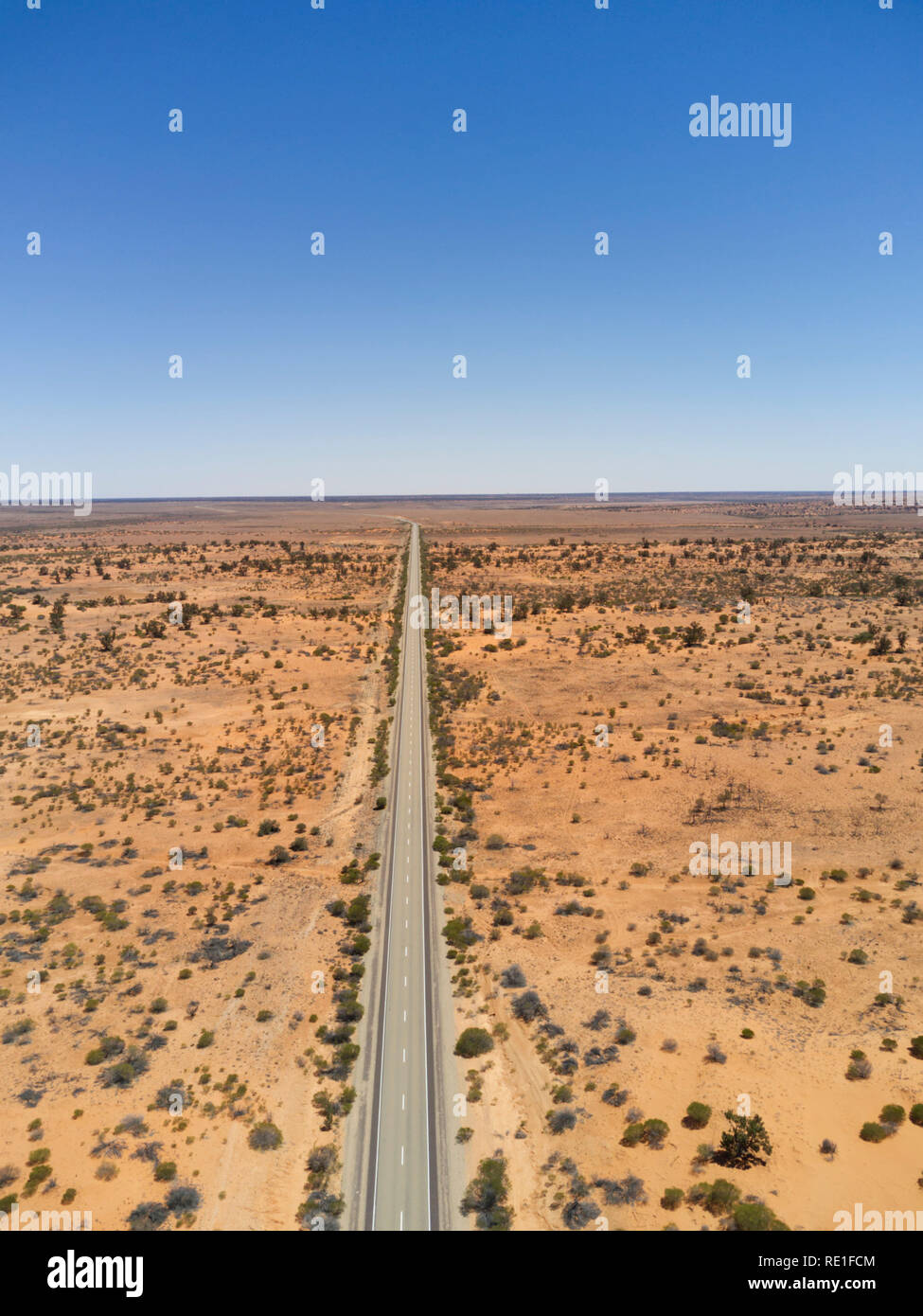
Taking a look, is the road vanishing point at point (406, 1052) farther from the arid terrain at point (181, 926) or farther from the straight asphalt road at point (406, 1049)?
the arid terrain at point (181, 926)

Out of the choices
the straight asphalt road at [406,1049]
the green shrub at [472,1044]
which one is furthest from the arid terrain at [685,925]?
the straight asphalt road at [406,1049]

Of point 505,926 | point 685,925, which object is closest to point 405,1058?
point 505,926

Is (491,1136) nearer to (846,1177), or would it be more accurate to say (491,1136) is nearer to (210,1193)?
(210,1193)

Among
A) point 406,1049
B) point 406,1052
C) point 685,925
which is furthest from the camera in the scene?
point 685,925

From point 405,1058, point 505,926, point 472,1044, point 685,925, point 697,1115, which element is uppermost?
point 685,925

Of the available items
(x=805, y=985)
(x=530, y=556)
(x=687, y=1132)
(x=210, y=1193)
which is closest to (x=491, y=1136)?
(x=687, y=1132)

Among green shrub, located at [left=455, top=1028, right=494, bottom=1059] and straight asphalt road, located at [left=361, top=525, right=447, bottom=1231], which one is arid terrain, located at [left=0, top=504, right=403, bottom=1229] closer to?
straight asphalt road, located at [left=361, top=525, right=447, bottom=1231]

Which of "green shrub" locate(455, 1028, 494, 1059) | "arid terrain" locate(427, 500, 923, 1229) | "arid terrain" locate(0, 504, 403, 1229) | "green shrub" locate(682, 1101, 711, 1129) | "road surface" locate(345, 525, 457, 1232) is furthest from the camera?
"green shrub" locate(455, 1028, 494, 1059)

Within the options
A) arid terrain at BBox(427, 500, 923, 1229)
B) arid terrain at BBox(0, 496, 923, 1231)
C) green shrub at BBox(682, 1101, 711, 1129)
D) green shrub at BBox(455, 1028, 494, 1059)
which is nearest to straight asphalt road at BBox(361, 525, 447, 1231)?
green shrub at BBox(455, 1028, 494, 1059)

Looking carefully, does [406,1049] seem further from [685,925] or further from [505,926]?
[685,925]

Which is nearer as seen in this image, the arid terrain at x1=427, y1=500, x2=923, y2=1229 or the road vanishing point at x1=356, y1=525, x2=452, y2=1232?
the road vanishing point at x1=356, y1=525, x2=452, y2=1232
